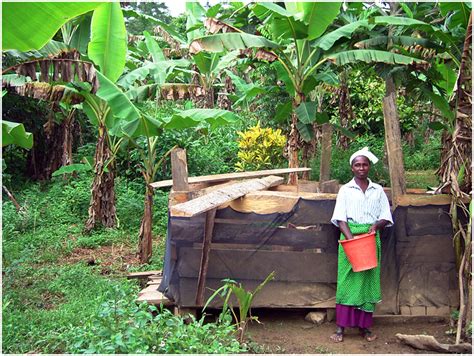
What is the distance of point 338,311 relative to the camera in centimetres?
503

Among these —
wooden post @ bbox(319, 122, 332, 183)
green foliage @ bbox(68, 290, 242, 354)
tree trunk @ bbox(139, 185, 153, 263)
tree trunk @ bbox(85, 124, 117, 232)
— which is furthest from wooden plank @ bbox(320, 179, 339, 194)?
tree trunk @ bbox(85, 124, 117, 232)

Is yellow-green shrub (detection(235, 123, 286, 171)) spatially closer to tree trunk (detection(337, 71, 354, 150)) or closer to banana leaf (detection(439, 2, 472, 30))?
tree trunk (detection(337, 71, 354, 150))

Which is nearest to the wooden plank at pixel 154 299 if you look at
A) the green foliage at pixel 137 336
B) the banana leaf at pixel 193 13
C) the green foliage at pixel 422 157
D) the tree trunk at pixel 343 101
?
the green foliage at pixel 137 336

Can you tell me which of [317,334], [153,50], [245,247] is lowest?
[317,334]

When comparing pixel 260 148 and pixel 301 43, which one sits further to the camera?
pixel 260 148

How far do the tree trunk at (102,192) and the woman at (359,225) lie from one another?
4.15 metres

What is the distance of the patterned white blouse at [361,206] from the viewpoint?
4.92 metres

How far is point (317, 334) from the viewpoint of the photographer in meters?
5.18

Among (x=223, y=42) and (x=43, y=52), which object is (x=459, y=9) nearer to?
(x=223, y=42)

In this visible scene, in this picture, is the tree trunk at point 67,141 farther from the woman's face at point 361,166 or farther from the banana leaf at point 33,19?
the woman's face at point 361,166

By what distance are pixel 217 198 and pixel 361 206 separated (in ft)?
4.38

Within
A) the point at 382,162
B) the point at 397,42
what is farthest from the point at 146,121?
the point at 382,162

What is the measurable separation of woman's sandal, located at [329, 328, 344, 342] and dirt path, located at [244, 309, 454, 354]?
0.16 ft

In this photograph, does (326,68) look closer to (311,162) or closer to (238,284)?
(311,162)
